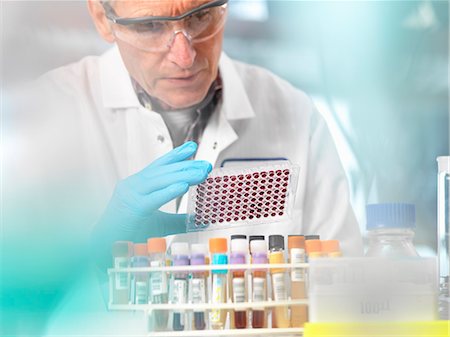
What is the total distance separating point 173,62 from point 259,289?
68 cm

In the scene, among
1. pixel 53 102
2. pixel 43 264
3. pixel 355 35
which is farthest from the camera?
pixel 355 35

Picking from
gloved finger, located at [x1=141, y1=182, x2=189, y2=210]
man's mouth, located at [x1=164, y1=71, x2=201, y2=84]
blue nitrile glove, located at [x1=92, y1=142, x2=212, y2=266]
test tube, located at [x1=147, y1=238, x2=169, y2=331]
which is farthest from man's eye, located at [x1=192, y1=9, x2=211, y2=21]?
test tube, located at [x1=147, y1=238, x2=169, y2=331]

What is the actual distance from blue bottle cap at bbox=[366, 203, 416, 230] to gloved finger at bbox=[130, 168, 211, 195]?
1.29ft

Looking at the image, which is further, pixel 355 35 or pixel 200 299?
pixel 355 35

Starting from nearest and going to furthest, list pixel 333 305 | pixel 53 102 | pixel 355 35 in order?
pixel 333 305
pixel 53 102
pixel 355 35

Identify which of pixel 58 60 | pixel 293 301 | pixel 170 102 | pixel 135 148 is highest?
pixel 58 60

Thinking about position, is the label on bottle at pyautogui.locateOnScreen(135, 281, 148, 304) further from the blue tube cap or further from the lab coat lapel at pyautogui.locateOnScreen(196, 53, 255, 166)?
the lab coat lapel at pyautogui.locateOnScreen(196, 53, 255, 166)

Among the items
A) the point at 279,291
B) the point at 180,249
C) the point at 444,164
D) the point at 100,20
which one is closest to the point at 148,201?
the point at 180,249

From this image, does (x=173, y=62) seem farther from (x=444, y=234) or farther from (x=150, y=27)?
Answer: (x=444, y=234)

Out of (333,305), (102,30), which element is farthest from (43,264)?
(333,305)

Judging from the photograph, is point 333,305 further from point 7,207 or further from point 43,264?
point 7,207

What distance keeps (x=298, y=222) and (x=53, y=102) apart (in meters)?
0.74

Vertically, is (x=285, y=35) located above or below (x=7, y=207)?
above

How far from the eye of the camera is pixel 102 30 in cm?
182
